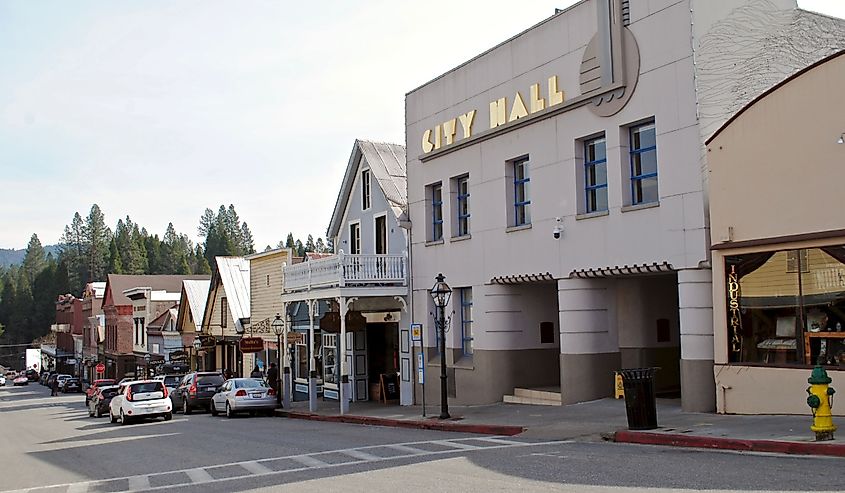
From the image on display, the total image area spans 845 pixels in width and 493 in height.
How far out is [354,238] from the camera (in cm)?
3462

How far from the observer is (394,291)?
94.6 ft

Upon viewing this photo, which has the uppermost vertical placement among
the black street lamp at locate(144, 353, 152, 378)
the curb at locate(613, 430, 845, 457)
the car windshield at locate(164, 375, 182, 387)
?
the curb at locate(613, 430, 845, 457)

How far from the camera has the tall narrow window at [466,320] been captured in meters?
26.8

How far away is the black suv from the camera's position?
1401 inches

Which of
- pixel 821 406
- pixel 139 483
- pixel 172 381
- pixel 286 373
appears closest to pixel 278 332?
pixel 286 373

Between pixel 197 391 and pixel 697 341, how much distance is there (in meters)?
23.0

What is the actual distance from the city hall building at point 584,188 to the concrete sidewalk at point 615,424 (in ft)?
3.50

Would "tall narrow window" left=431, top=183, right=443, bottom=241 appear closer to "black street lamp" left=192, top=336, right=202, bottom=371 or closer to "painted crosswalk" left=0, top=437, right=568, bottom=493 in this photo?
"painted crosswalk" left=0, top=437, right=568, bottom=493

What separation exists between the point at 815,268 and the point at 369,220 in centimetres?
1931

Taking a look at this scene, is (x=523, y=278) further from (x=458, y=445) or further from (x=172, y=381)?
(x=172, y=381)

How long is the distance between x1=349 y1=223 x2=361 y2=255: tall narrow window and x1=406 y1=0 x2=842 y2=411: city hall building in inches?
212

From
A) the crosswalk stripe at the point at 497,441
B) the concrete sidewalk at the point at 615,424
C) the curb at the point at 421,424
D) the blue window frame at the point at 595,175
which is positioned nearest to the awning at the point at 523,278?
the blue window frame at the point at 595,175

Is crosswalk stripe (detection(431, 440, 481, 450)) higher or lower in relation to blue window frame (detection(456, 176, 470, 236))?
lower

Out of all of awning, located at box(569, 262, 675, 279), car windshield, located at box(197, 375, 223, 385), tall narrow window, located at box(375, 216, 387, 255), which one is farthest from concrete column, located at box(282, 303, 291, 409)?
awning, located at box(569, 262, 675, 279)
